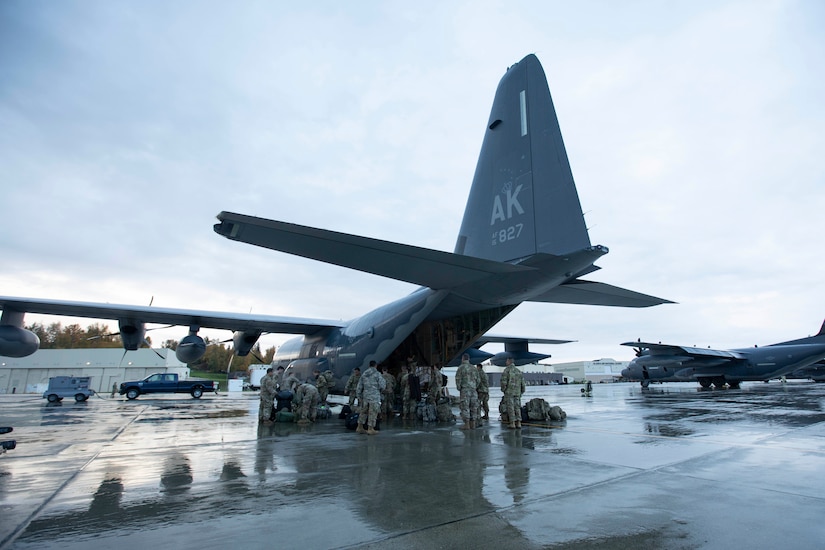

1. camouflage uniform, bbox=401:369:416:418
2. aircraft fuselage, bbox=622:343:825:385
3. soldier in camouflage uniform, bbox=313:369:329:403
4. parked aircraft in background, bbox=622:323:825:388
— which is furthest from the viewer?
parked aircraft in background, bbox=622:323:825:388

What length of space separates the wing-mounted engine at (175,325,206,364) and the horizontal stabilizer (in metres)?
11.5

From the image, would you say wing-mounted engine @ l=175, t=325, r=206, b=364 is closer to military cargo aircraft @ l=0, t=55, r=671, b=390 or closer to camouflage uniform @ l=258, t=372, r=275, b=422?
military cargo aircraft @ l=0, t=55, r=671, b=390

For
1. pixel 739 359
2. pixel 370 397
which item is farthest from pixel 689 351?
pixel 370 397

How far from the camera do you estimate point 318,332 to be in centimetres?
1850

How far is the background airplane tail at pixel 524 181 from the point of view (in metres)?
7.96

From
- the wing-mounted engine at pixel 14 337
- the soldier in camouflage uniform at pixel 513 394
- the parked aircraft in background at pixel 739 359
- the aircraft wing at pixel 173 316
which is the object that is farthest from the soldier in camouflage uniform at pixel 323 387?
the parked aircraft in background at pixel 739 359

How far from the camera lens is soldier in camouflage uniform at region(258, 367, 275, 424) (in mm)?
11086

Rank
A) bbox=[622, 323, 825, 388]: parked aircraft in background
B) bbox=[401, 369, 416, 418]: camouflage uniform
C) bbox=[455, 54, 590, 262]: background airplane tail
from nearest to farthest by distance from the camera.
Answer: bbox=[455, 54, 590, 262]: background airplane tail, bbox=[401, 369, 416, 418]: camouflage uniform, bbox=[622, 323, 825, 388]: parked aircraft in background

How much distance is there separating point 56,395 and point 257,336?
11801 millimetres

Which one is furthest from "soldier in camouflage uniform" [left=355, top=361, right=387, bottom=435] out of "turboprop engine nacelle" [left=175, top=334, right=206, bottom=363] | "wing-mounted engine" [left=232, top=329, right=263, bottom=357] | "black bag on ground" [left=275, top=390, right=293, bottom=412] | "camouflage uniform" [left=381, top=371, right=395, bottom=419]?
"wing-mounted engine" [left=232, top=329, right=263, bottom=357]

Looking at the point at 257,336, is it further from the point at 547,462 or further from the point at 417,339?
the point at 547,462

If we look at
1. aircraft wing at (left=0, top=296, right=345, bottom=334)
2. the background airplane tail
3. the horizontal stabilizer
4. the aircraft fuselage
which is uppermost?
the background airplane tail

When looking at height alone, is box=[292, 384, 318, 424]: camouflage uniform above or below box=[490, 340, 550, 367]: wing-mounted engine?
below

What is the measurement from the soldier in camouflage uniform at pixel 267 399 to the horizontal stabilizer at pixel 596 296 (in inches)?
270
